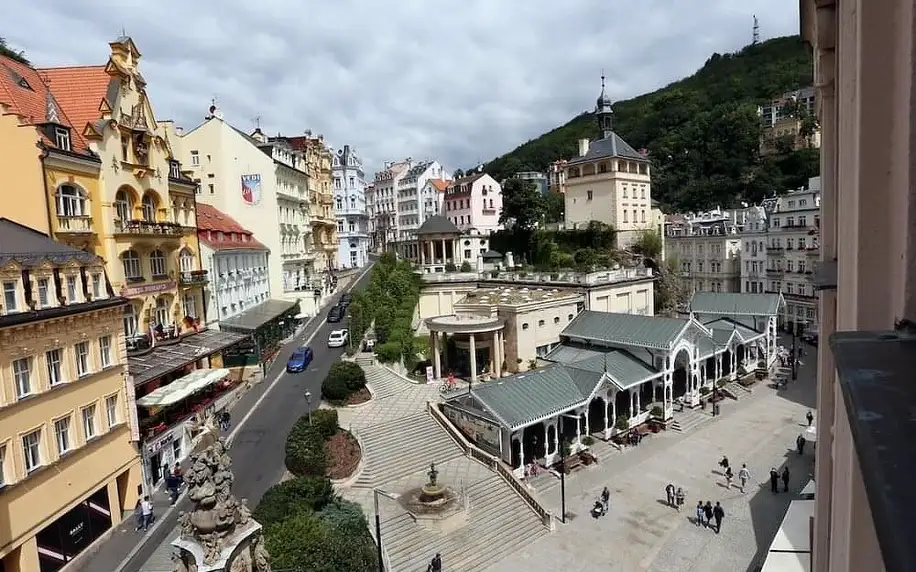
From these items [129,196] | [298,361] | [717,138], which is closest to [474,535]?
[298,361]

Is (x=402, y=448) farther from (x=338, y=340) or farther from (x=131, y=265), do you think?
(x=338, y=340)

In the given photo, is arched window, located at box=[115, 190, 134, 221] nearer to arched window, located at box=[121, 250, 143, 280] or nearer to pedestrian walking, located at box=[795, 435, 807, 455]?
arched window, located at box=[121, 250, 143, 280]

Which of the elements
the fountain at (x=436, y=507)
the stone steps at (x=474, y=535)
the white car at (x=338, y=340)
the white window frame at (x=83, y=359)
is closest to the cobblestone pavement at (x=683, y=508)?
the stone steps at (x=474, y=535)

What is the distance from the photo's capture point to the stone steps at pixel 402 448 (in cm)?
2464

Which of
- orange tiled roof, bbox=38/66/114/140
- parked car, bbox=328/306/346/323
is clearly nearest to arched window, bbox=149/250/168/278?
orange tiled roof, bbox=38/66/114/140

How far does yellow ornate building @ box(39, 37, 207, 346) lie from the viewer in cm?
2559

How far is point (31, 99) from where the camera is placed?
81.5 feet

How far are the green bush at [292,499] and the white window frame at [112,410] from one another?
842cm

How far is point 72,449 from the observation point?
20312 millimetres

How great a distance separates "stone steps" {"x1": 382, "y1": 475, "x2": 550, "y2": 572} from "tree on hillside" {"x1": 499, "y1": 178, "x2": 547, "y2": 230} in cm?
4082

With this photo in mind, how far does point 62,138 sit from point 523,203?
4400 centimetres

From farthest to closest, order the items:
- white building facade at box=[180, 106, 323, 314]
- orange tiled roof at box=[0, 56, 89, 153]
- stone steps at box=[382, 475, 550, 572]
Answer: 1. white building facade at box=[180, 106, 323, 314]
2. orange tiled roof at box=[0, 56, 89, 153]
3. stone steps at box=[382, 475, 550, 572]

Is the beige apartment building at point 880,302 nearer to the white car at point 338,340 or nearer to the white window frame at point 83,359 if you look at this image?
the white window frame at point 83,359

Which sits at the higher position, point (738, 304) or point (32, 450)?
point (738, 304)
